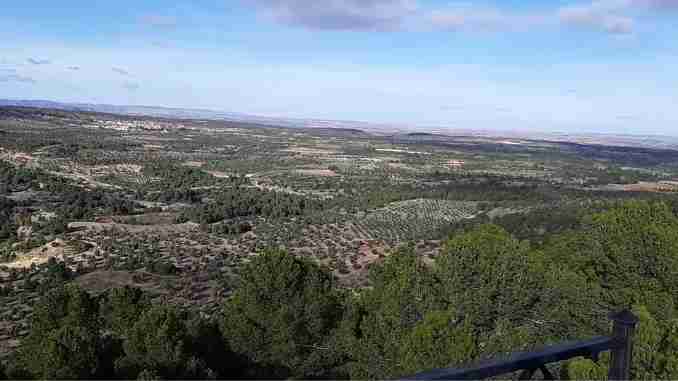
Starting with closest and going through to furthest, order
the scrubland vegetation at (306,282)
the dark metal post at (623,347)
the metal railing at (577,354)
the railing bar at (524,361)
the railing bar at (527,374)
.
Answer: the railing bar at (524,361) → the metal railing at (577,354) → the railing bar at (527,374) → the dark metal post at (623,347) → the scrubland vegetation at (306,282)

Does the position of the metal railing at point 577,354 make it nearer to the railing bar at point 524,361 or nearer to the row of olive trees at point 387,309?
the railing bar at point 524,361

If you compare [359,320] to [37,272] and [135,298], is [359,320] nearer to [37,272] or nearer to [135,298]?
[135,298]

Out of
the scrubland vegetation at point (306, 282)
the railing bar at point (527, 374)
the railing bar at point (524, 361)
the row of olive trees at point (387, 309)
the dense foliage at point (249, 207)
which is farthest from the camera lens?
the dense foliage at point (249, 207)

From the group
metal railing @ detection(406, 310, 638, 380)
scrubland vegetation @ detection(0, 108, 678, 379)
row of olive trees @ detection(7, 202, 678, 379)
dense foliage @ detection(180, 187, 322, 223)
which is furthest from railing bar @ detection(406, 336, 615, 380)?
dense foliage @ detection(180, 187, 322, 223)

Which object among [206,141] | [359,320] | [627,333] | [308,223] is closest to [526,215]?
[308,223]

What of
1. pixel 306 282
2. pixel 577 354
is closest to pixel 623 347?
pixel 577 354

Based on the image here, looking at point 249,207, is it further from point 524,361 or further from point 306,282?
point 524,361

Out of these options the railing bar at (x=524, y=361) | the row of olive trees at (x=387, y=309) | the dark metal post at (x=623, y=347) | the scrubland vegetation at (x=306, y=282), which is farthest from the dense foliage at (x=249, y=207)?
the dark metal post at (x=623, y=347)
